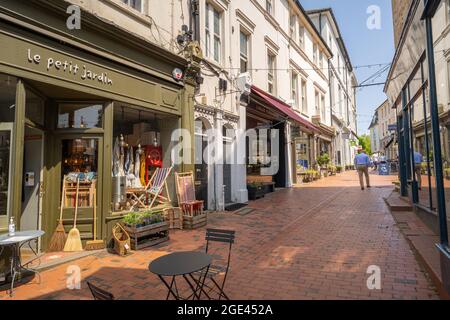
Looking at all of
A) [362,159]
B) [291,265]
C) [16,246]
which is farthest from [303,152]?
[16,246]

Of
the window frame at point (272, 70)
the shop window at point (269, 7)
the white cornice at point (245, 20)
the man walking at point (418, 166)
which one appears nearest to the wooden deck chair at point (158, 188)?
the man walking at point (418, 166)

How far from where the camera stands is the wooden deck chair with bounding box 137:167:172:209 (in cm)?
699

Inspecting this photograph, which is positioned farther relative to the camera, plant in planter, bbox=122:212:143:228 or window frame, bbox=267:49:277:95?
window frame, bbox=267:49:277:95

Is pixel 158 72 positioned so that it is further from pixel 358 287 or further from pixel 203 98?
pixel 358 287

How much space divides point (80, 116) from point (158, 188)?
7.77ft

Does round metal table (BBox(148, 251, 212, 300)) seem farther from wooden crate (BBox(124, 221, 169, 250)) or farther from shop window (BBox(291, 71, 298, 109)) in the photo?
shop window (BBox(291, 71, 298, 109))

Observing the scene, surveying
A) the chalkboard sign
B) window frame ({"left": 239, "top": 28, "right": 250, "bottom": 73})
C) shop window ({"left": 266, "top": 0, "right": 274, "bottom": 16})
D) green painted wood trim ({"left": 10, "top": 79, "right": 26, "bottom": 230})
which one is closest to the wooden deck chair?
green painted wood trim ({"left": 10, "top": 79, "right": 26, "bottom": 230})

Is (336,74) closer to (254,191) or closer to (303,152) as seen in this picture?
(303,152)

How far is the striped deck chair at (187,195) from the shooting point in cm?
699

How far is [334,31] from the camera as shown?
2855cm

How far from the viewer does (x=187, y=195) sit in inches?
289

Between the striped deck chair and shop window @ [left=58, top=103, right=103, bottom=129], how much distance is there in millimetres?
2325

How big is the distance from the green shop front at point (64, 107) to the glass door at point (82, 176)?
0.02 metres

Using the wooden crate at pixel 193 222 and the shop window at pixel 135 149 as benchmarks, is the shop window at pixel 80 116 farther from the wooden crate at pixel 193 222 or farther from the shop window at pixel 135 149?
the wooden crate at pixel 193 222
